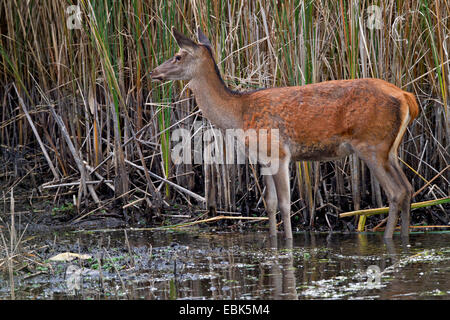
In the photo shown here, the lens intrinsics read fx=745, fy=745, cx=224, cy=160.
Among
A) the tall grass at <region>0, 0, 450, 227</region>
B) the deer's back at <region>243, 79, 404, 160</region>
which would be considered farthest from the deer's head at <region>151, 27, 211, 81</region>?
the deer's back at <region>243, 79, 404, 160</region>

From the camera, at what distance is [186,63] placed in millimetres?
6980

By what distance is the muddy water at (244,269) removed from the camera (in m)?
4.46

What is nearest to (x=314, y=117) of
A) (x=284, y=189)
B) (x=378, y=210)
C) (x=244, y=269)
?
(x=284, y=189)

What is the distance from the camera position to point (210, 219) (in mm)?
7266

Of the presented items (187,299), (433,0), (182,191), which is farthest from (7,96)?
(187,299)

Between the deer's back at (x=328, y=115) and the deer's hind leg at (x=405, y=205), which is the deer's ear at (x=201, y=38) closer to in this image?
the deer's back at (x=328, y=115)

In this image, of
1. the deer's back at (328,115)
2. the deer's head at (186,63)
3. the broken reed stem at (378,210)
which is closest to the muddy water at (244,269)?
the broken reed stem at (378,210)

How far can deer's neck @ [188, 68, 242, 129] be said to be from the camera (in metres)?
6.98

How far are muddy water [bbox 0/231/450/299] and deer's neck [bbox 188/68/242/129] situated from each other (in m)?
1.11

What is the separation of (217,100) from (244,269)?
2.23 m

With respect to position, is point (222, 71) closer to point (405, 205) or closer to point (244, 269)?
point (405, 205)

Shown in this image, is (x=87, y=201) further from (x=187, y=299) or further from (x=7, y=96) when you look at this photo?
(x=187, y=299)

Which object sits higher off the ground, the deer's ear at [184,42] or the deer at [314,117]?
the deer's ear at [184,42]

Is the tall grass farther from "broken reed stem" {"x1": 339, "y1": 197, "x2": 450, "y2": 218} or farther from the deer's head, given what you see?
the deer's head
